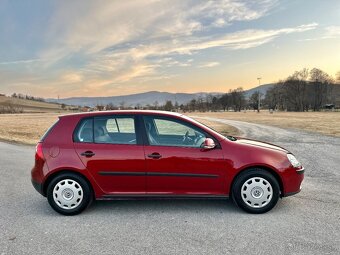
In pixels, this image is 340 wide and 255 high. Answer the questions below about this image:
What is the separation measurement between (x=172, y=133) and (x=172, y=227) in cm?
154

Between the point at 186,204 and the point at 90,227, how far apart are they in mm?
1606

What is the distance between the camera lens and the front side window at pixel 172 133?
15.1ft

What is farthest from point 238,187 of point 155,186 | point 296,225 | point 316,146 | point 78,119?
point 316,146

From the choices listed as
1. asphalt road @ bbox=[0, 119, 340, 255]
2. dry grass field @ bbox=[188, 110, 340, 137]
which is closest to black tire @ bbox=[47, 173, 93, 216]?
asphalt road @ bbox=[0, 119, 340, 255]

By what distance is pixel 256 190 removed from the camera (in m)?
4.53

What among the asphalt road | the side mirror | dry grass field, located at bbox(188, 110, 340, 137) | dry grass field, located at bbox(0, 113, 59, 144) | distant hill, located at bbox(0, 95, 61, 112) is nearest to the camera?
the asphalt road

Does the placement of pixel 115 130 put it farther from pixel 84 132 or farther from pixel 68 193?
pixel 68 193

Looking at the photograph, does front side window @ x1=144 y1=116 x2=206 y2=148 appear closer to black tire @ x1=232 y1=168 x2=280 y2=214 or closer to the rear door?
the rear door

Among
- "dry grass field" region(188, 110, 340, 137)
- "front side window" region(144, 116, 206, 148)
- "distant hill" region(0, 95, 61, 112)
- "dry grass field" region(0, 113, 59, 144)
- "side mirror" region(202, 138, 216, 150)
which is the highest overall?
"distant hill" region(0, 95, 61, 112)

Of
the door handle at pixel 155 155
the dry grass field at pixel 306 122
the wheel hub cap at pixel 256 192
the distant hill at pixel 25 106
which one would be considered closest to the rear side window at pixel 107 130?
the door handle at pixel 155 155

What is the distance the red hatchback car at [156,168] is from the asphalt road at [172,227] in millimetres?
286

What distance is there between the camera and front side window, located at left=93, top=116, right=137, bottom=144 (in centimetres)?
466

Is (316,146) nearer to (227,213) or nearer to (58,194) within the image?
(227,213)

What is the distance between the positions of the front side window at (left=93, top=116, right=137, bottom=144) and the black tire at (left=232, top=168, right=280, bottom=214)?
67.4 inches
